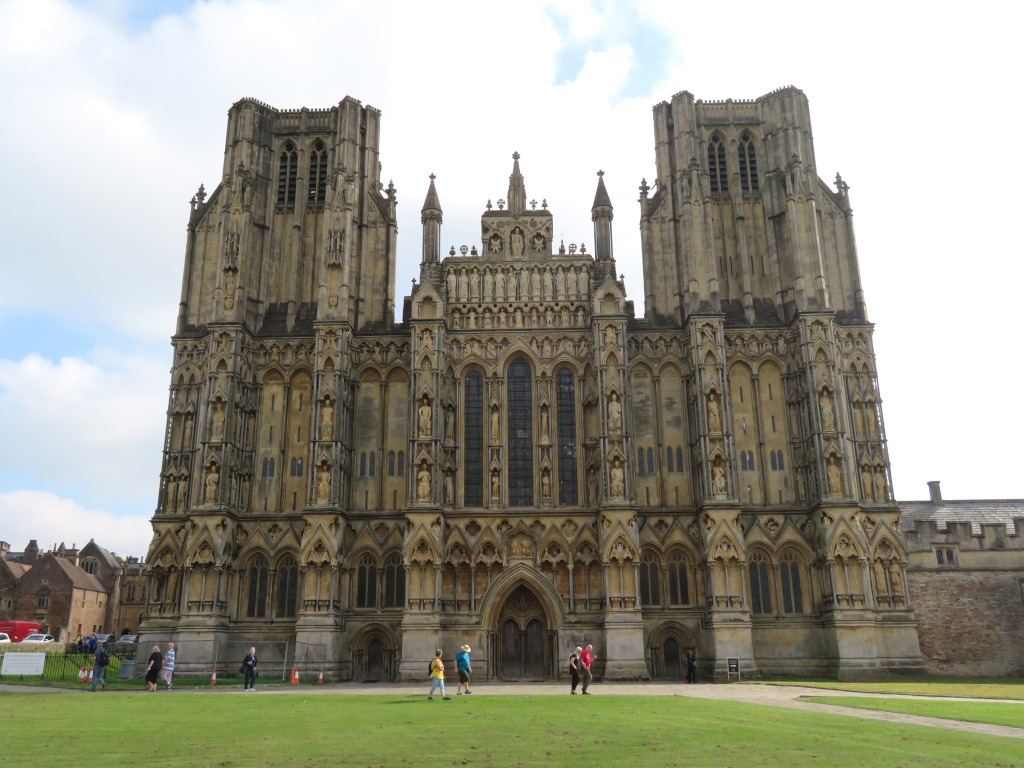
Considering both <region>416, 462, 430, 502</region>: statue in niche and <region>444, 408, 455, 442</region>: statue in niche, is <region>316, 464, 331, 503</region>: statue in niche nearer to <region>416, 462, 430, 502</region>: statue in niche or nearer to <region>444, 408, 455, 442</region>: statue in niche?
<region>416, 462, 430, 502</region>: statue in niche

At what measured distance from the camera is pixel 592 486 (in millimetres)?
42938

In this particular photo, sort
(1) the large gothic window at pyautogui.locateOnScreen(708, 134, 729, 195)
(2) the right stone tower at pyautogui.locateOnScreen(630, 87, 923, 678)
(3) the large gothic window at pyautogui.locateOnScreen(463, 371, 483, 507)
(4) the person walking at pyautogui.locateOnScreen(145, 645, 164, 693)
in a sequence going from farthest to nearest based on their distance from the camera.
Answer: (1) the large gothic window at pyautogui.locateOnScreen(708, 134, 729, 195), (3) the large gothic window at pyautogui.locateOnScreen(463, 371, 483, 507), (2) the right stone tower at pyautogui.locateOnScreen(630, 87, 923, 678), (4) the person walking at pyautogui.locateOnScreen(145, 645, 164, 693)

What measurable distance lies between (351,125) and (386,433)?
18.9 metres

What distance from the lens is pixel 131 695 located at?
96.9 ft

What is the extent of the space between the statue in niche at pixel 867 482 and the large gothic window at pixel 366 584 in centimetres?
2512

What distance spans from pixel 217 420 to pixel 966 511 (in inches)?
1834

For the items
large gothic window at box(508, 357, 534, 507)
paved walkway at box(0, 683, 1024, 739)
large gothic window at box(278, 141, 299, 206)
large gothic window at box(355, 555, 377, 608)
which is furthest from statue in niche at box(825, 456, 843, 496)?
large gothic window at box(278, 141, 299, 206)

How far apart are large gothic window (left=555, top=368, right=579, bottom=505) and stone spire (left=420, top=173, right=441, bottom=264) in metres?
9.89

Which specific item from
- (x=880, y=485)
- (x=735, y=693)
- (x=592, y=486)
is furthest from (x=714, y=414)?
(x=735, y=693)

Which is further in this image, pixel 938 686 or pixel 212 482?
pixel 212 482

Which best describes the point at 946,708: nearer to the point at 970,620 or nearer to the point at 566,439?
the point at 566,439

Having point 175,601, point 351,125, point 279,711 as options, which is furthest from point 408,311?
point 279,711

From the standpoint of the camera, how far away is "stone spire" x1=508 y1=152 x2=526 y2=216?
158 feet

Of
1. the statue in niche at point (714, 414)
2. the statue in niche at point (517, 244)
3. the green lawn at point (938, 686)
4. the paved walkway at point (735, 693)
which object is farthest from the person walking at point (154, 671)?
the statue in niche at point (714, 414)
